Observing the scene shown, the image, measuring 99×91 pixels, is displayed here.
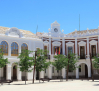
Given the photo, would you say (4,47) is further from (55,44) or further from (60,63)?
(55,44)

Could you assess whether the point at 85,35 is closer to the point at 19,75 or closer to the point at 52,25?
the point at 52,25

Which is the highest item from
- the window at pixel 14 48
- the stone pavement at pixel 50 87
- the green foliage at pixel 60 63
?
the window at pixel 14 48

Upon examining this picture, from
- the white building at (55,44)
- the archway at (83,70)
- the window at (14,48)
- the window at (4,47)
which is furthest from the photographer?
the archway at (83,70)

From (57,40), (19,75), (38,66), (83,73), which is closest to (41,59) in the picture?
(38,66)

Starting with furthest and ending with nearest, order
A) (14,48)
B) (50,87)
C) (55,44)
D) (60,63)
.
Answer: (55,44), (14,48), (60,63), (50,87)

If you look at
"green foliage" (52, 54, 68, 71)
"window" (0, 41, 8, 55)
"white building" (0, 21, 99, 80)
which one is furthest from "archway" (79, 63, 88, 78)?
"window" (0, 41, 8, 55)

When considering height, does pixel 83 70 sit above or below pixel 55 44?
below

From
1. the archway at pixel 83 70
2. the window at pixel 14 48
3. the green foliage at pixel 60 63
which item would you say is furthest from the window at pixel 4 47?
the archway at pixel 83 70

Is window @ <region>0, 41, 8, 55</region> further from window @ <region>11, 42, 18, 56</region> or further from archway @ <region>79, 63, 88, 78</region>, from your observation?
archway @ <region>79, 63, 88, 78</region>

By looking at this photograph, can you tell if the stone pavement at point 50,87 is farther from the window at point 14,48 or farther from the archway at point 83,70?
the archway at point 83,70

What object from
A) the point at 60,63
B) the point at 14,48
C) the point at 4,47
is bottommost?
the point at 60,63

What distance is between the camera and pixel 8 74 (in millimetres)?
33531

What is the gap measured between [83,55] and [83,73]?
163 inches

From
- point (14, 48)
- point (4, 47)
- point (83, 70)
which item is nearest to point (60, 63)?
point (14, 48)
